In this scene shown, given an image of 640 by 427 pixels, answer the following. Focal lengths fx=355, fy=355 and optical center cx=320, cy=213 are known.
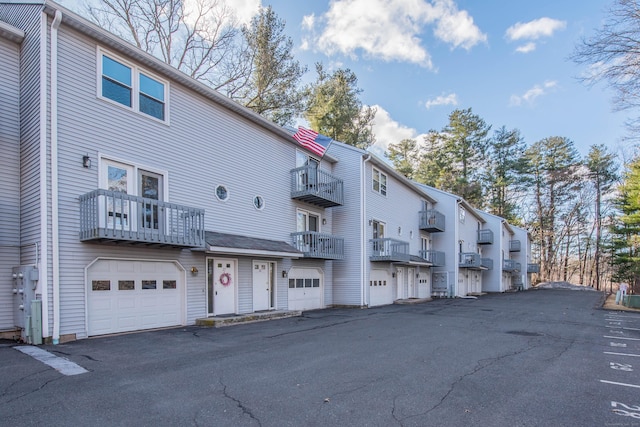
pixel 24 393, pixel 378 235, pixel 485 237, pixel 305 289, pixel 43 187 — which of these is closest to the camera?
pixel 24 393

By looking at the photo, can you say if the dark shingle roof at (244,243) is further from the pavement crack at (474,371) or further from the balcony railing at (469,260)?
the balcony railing at (469,260)

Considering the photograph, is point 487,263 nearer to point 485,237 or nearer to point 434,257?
point 485,237

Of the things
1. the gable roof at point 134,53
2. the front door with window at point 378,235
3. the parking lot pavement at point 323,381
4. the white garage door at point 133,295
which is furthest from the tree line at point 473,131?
the white garage door at point 133,295

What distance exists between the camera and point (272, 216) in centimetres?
1298

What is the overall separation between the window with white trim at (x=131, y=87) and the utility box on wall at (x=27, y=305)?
4.25 metres

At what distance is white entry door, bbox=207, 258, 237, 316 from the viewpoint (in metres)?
10.5

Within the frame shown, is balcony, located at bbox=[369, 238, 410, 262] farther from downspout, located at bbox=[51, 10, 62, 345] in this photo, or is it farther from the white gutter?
the white gutter

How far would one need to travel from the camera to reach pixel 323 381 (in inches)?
190

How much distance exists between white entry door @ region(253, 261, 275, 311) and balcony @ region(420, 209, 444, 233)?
42.7 feet

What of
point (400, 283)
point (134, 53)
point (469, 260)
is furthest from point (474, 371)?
point (469, 260)

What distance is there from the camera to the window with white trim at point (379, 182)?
17.6 meters

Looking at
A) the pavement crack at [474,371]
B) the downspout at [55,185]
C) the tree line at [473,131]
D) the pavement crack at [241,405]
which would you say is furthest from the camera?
the tree line at [473,131]

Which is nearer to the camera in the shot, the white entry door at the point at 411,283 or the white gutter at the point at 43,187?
the white gutter at the point at 43,187

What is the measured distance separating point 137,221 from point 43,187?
5.97 ft
